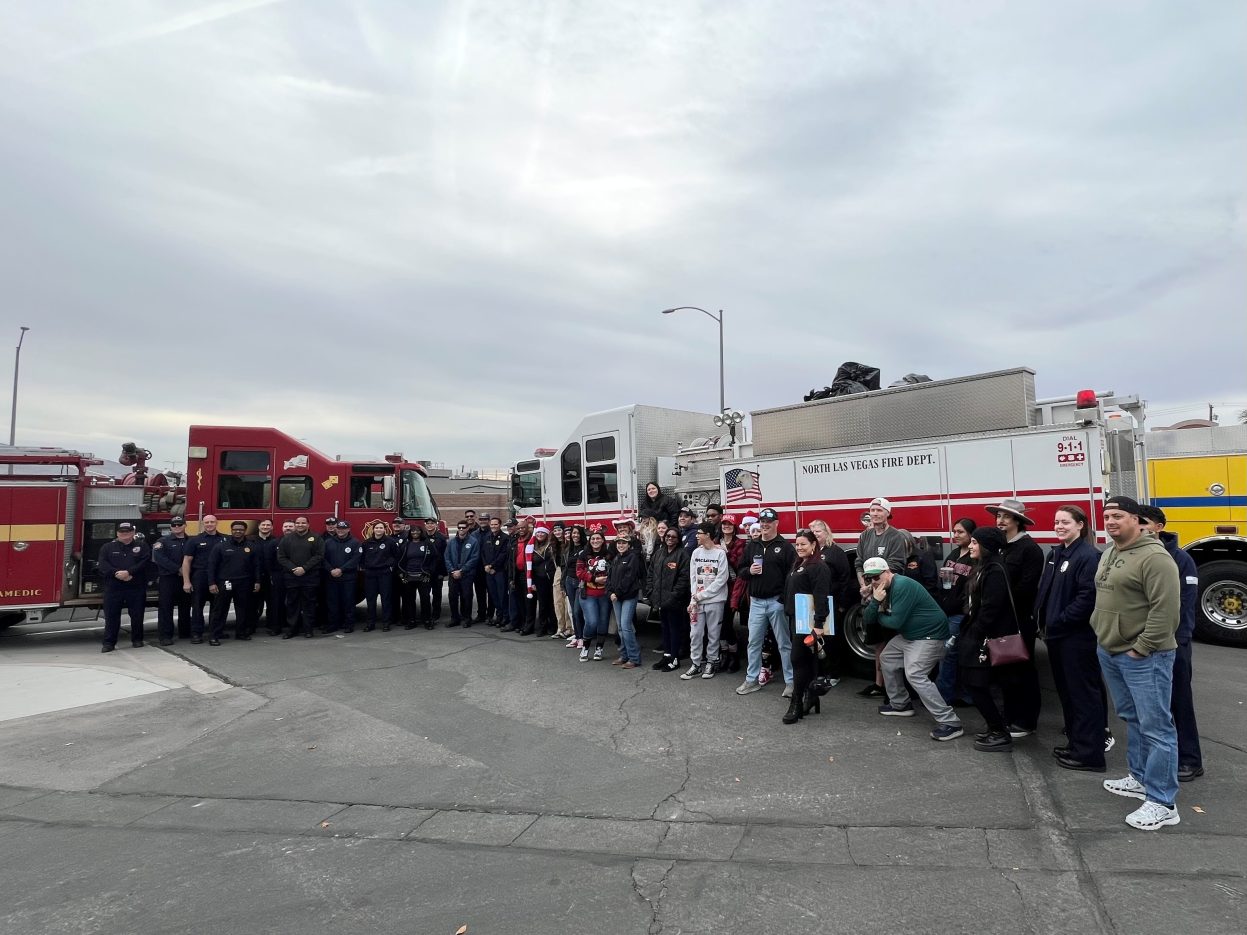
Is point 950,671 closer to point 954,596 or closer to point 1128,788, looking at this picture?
point 954,596

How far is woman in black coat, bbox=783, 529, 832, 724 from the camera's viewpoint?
6254 mm

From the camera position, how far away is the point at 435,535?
12.6 meters

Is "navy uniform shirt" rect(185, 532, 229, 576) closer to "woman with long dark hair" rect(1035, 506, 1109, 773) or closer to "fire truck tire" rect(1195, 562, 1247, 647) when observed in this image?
"woman with long dark hair" rect(1035, 506, 1109, 773)

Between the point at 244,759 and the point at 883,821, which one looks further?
the point at 244,759

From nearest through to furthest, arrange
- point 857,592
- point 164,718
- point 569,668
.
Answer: point 164,718
point 857,592
point 569,668

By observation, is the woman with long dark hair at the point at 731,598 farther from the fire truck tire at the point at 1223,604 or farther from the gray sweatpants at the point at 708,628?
the fire truck tire at the point at 1223,604

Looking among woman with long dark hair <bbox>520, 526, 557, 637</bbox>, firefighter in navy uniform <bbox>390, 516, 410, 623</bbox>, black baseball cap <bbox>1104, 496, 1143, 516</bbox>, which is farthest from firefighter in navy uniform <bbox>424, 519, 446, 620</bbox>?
black baseball cap <bbox>1104, 496, 1143, 516</bbox>

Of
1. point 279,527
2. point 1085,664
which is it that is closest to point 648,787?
point 1085,664

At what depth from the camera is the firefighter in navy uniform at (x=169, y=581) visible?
10703 millimetres

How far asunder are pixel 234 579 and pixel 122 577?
1391 millimetres

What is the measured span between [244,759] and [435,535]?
275 inches

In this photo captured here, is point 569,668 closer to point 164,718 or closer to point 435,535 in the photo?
point 164,718

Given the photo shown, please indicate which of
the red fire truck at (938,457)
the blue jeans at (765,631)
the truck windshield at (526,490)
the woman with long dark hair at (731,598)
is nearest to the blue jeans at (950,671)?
the red fire truck at (938,457)

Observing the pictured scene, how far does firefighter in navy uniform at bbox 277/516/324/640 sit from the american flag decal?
6.52 m
